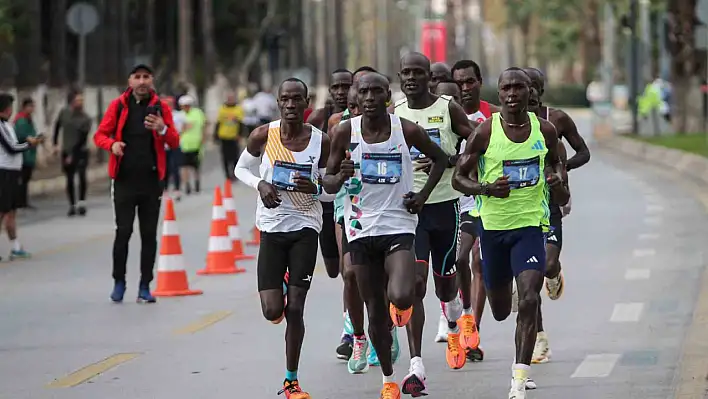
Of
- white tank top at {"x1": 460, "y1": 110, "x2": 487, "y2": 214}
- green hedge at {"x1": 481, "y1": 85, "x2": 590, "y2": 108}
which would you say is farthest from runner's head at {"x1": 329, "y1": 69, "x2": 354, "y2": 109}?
green hedge at {"x1": 481, "y1": 85, "x2": 590, "y2": 108}

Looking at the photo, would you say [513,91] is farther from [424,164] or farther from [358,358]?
[358,358]

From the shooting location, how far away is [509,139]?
9.22 meters

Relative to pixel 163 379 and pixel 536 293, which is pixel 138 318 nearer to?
pixel 163 379

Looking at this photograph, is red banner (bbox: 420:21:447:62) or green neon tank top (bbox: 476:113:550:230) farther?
red banner (bbox: 420:21:447:62)

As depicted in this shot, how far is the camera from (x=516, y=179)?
9.20 m

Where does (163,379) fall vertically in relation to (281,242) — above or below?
below

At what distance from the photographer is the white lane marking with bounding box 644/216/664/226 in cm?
2222

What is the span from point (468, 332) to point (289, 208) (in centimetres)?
193

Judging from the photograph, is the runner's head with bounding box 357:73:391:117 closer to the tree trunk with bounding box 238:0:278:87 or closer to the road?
the road

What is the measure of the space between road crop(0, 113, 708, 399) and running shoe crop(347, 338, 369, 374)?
0.25ft

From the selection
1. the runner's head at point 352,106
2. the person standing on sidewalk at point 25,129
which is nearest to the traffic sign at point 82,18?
the person standing on sidewalk at point 25,129

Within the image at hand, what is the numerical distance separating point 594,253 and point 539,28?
362 feet

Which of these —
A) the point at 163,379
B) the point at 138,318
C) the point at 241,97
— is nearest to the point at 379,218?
the point at 163,379

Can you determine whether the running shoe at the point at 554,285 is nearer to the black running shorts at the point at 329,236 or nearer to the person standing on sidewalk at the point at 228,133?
the black running shorts at the point at 329,236
